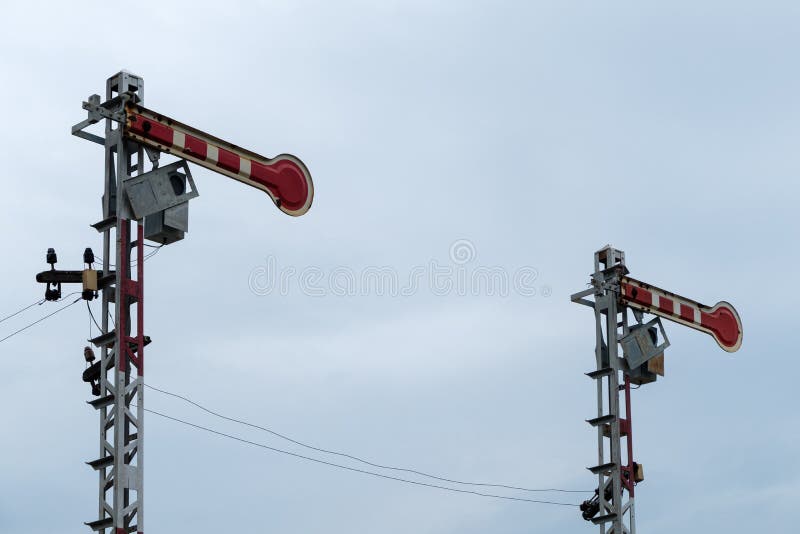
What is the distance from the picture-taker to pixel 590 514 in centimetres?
3072

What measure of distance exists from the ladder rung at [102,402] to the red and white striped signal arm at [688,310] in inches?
493

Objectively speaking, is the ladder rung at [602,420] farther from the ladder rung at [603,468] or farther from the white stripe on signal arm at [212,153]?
the white stripe on signal arm at [212,153]

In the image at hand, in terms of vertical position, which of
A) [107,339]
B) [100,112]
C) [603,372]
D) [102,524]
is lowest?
[102,524]

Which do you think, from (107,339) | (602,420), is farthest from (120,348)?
(602,420)

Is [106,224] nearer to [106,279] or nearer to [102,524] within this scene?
[106,279]

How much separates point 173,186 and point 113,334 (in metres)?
2.66

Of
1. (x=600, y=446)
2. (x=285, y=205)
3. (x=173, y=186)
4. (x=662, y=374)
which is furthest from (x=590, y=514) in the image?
(x=173, y=186)

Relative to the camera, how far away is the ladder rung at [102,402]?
23203mm

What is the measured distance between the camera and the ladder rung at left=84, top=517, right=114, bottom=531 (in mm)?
22812

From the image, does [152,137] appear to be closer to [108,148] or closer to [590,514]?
[108,148]

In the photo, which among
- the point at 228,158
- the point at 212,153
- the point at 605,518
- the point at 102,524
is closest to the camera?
the point at 102,524

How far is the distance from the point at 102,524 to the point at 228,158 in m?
6.67

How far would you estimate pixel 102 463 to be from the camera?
75.7 ft

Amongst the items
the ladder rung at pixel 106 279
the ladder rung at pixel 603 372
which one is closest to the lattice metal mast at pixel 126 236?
the ladder rung at pixel 106 279
